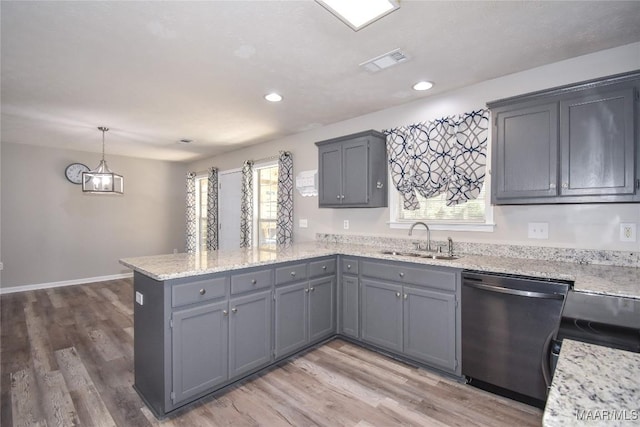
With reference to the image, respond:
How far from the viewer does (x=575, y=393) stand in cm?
64

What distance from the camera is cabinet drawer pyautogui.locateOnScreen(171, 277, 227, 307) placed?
206 centimetres

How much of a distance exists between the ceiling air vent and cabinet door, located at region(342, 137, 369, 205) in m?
0.89

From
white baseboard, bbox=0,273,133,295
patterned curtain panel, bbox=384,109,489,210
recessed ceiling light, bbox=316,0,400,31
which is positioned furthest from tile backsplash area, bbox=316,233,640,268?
white baseboard, bbox=0,273,133,295

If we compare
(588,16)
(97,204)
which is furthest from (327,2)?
(97,204)

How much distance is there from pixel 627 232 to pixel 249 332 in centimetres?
282

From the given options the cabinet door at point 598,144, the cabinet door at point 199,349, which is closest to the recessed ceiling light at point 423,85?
the cabinet door at point 598,144

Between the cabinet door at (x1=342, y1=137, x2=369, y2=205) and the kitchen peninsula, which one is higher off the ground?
the cabinet door at (x1=342, y1=137, x2=369, y2=205)

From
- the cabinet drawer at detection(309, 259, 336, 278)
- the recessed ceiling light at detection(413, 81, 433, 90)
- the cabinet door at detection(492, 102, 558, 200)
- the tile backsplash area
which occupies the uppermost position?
the recessed ceiling light at detection(413, 81, 433, 90)

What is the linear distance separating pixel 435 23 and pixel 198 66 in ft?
5.82

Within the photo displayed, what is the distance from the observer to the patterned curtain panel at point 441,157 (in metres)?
2.88

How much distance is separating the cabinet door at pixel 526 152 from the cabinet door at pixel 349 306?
1513 millimetres

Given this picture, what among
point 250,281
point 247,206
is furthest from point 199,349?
point 247,206

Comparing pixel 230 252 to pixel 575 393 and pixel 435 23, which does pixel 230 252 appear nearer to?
pixel 435 23

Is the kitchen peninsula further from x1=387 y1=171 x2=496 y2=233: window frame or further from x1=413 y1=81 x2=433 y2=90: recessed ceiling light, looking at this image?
x1=413 y1=81 x2=433 y2=90: recessed ceiling light
